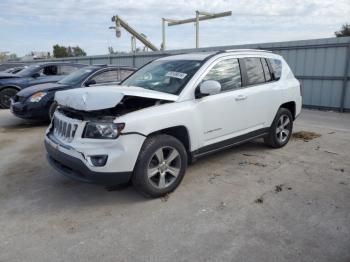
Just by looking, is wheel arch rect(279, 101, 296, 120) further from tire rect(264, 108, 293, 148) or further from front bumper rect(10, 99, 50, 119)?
front bumper rect(10, 99, 50, 119)

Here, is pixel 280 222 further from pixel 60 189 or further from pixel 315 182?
pixel 60 189

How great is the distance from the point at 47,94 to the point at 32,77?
328 cm

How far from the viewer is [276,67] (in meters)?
5.85

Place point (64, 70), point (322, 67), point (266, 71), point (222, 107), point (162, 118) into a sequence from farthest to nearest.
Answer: point (322, 67), point (64, 70), point (266, 71), point (222, 107), point (162, 118)

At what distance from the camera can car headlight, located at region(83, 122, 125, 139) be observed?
3506 millimetres

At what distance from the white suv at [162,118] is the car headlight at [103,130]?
0.04 ft

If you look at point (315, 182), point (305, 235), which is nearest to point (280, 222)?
point (305, 235)

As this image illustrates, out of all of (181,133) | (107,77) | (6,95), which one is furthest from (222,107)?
(6,95)

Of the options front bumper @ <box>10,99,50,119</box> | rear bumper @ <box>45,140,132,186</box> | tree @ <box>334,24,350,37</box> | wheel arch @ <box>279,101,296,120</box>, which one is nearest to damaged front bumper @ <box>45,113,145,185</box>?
rear bumper @ <box>45,140,132,186</box>

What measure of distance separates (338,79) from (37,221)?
10198mm

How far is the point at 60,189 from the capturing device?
435cm

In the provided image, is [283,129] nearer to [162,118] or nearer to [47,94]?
[162,118]

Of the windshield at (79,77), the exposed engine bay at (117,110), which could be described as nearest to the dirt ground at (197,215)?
the exposed engine bay at (117,110)

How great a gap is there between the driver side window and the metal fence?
7082mm
